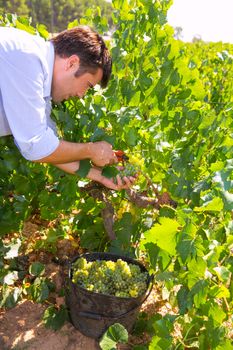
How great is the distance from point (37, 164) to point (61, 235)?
699 mm

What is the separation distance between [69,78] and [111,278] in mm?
1128

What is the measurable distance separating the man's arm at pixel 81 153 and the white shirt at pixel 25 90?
55 mm

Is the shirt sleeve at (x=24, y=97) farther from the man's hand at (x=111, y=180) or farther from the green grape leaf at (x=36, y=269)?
the green grape leaf at (x=36, y=269)

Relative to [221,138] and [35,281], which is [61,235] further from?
[221,138]

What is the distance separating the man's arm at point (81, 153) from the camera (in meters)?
2.16

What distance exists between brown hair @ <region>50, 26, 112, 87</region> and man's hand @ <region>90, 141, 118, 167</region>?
1.25ft

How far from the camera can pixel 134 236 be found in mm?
2768

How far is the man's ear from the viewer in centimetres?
216

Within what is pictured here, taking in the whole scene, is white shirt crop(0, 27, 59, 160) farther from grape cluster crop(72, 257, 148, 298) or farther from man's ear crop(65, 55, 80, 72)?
grape cluster crop(72, 257, 148, 298)

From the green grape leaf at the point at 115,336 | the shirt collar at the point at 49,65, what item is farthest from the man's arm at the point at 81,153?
the green grape leaf at the point at 115,336

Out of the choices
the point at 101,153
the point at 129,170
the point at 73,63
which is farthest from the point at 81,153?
the point at 73,63

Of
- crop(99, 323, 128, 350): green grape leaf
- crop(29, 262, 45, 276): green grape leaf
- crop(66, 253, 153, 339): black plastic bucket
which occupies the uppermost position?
crop(99, 323, 128, 350): green grape leaf

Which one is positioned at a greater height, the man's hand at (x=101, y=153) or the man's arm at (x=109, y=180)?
the man's hand at (x=101, y=153)

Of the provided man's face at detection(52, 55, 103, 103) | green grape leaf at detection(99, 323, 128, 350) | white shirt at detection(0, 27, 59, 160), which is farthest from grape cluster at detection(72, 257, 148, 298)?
man's face at detection(52, 55, 103, 103)
